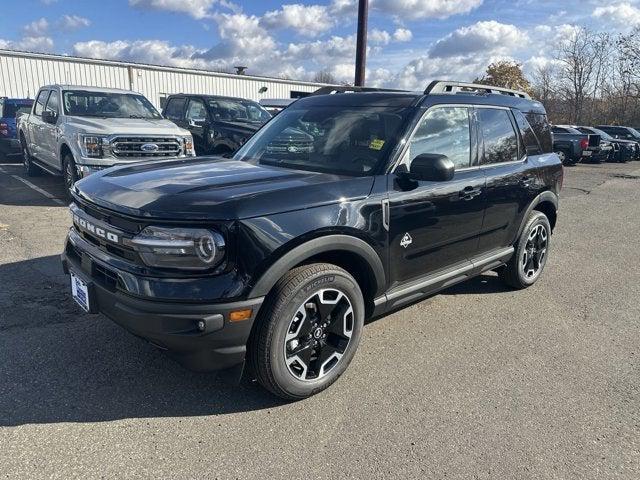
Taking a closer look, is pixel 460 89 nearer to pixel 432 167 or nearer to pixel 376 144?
pixel 376 144

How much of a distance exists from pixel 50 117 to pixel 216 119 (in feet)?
10.8

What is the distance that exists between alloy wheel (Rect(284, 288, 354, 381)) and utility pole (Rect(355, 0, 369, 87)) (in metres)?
10.9

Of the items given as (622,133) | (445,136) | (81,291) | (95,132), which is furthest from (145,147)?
(622,133)

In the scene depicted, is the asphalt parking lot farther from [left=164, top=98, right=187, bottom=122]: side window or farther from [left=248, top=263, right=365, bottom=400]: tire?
[left=164, top=98, right=187, bottom=122]: side window

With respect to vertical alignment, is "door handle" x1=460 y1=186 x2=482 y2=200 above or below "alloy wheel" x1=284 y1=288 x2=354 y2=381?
above

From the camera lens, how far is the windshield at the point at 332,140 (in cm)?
346

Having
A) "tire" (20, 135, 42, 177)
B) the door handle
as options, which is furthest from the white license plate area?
"tire" (20, 135, 42, 177)

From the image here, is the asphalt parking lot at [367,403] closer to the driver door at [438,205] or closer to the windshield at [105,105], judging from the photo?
the driver door at [438,205]

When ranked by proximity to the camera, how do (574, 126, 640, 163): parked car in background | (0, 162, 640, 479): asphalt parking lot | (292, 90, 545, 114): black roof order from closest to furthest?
1. (0, 162, 640, 479): asphalt parking lot
2. (292, 90, 545, 114): black roof
3. (574, 126, 640, 163): parked car in background

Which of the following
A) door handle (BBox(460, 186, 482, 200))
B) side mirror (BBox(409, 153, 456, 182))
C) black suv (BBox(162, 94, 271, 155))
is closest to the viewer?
side mirror (BBox(409, 153, 456, 182))

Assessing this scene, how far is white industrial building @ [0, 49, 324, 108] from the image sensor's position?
68.0 feet

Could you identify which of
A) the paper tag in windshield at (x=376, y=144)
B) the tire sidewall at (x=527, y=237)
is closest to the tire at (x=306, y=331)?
the paper tag in windshield at (x=376, y=144)

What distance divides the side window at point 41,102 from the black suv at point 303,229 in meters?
7.00

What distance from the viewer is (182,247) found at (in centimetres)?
254
